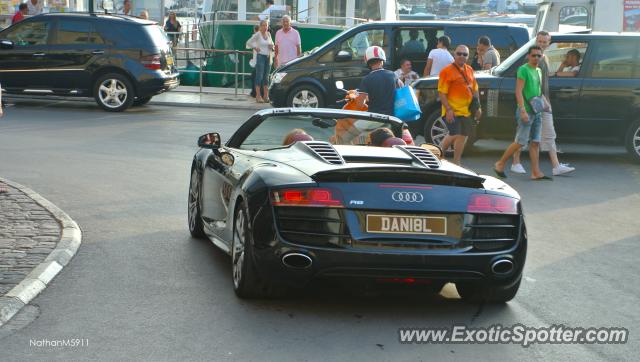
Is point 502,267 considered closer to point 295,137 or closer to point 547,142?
point 295,137

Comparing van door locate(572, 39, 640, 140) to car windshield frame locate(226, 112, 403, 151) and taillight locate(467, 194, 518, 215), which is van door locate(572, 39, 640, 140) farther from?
taillight locate(467, 194, 518, 215)

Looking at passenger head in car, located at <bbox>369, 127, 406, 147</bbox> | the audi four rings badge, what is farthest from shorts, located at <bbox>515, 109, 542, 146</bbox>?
the audi four rings badge

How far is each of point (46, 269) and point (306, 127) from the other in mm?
2204

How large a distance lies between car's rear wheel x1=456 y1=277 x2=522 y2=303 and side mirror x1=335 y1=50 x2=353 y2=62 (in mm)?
13780

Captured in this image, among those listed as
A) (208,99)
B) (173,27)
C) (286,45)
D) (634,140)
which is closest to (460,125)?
(634,140)

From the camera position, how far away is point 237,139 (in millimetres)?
8805

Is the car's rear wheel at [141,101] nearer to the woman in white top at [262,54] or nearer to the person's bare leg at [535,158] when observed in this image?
the woman in white top at [262,54]

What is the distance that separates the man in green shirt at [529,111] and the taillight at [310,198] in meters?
7.80

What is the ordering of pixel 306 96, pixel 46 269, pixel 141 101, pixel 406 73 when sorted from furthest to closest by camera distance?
pixel 141 101 → pixel 306 96 → pixel 406 73 → pixel 46 269

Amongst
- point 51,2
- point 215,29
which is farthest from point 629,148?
point 51,2

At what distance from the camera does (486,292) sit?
7.36 m

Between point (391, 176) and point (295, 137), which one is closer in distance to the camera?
point (391, 176)

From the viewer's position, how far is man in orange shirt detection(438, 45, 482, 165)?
559 inches

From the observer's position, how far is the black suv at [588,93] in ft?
53.7
